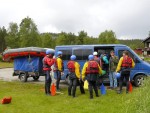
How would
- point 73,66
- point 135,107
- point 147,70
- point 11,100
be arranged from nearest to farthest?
point 135,107 → point 11,100 → point 73,66 → point 147,70

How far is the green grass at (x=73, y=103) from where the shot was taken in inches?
402

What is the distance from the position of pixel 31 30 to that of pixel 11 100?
51157 mm

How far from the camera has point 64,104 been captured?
12445 millimetres

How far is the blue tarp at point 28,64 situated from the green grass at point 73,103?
14.6 feet

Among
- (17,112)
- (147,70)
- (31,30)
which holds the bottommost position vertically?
(17,112)

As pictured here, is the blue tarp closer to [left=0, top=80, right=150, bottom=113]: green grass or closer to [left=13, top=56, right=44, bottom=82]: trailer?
[left=13, top=56, right=44, bottom=82]: trailer

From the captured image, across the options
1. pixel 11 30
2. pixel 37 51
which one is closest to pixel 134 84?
pixel 37 51

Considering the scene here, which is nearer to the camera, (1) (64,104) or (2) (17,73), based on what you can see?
(1) (64,104)

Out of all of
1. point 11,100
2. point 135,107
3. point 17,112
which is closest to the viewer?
point 135,107

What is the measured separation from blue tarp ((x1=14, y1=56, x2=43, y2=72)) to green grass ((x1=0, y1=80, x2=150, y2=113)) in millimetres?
4457

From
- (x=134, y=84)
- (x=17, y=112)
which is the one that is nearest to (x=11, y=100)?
Result: (x=17, y=112)

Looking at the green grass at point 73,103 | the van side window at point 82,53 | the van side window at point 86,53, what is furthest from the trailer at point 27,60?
the green grass at point 73,103

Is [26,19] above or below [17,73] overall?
above

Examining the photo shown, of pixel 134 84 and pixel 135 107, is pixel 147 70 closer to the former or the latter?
pixel 134 84
